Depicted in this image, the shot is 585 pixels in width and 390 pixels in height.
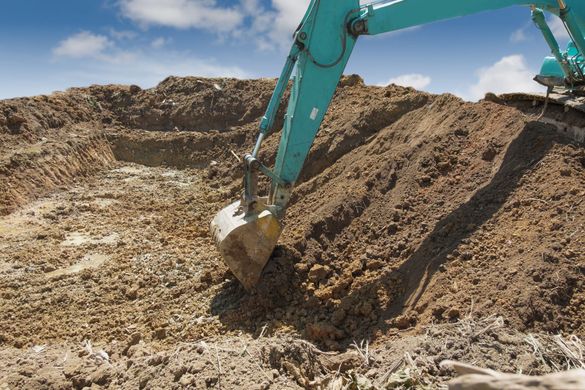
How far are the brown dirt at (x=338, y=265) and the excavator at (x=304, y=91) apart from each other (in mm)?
482

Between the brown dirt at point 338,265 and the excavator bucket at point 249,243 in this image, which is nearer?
the brown dirt at point 338,265

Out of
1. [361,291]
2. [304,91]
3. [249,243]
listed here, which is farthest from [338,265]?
[304,91]

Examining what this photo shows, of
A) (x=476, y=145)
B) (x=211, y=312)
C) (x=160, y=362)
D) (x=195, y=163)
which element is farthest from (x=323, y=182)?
(x=195, y=163)

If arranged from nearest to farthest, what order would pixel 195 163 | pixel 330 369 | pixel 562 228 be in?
pixel 330 369 → pixel 562 228 → pixel 195 163

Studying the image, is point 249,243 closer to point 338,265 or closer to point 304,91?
point 338,265

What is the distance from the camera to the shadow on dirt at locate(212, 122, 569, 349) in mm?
5344

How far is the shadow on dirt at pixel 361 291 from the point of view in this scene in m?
5.34

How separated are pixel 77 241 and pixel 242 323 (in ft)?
14.6

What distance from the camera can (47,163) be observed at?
41.1 ft

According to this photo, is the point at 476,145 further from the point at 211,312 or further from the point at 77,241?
the point at 77,241

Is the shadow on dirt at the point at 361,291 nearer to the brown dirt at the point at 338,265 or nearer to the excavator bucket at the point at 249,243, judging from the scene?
the brown dirt at the point at 338,265

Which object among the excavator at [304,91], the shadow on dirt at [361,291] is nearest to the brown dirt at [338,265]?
the shadow on dirt at [361,291]

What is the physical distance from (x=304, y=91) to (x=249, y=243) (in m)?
1.84

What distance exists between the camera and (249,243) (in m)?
5.91
